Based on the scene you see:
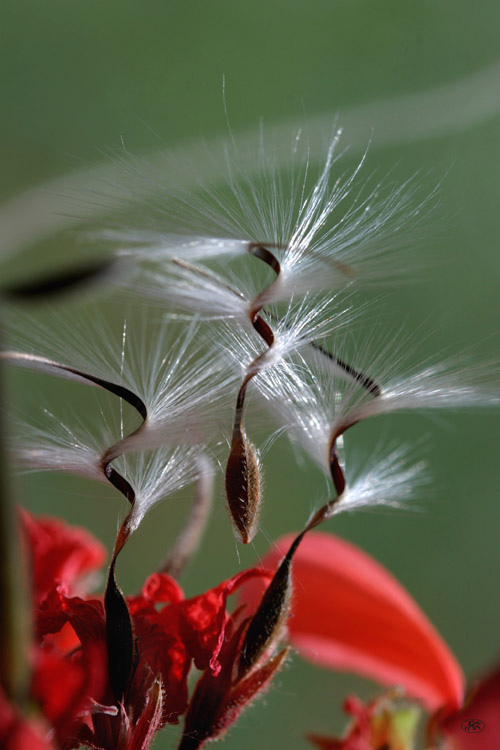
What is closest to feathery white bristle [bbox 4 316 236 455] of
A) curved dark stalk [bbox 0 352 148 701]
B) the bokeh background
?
curved dark stalk [bbox 0 352 148 701]

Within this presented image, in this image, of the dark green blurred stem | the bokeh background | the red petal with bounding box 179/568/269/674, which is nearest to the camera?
the dark green blurred stem

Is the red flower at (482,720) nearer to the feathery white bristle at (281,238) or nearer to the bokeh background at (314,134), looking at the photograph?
the feathery white bristle at (281,238)

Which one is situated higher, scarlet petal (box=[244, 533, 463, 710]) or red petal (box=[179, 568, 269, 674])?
red petal (box=[179, 568, 269, 674])

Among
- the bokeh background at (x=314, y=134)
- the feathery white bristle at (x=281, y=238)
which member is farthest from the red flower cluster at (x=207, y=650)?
the bokeh background at (x=314, y=134)

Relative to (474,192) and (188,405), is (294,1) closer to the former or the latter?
(474,192)

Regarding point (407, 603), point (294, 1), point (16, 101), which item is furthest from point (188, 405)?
point (294, 1)

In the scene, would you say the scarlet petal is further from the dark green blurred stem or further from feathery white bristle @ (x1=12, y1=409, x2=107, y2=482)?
the dark green blurred stem
